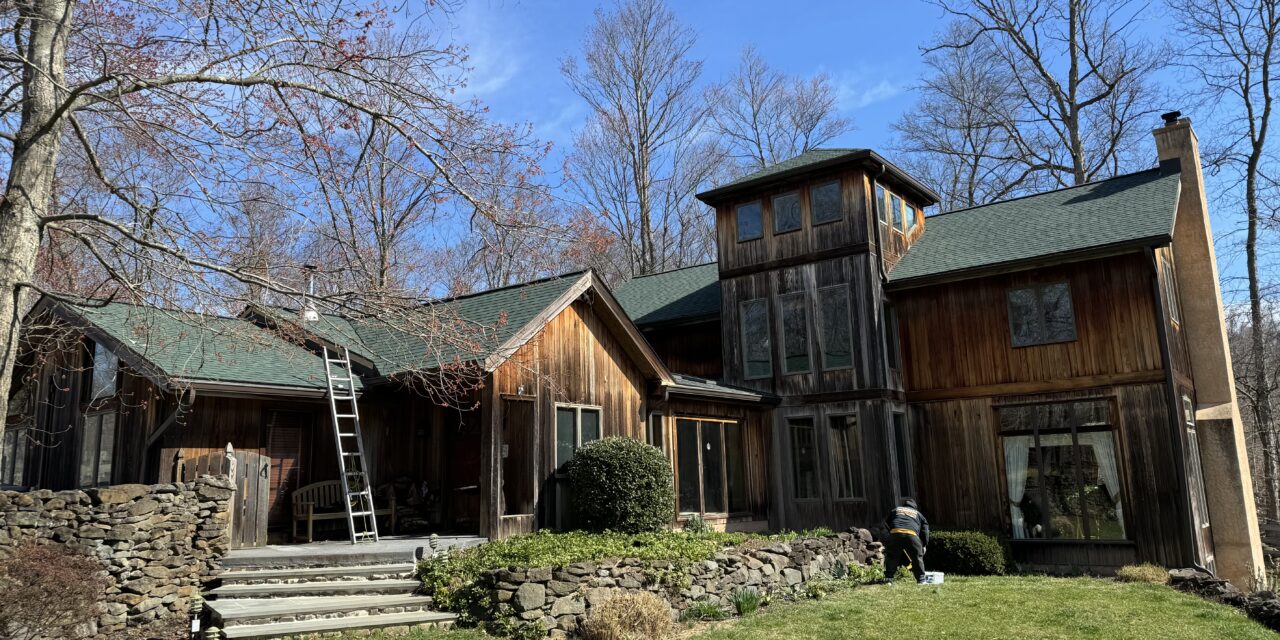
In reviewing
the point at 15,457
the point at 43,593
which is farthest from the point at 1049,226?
the point at 15,457

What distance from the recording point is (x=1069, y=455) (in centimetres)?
1589

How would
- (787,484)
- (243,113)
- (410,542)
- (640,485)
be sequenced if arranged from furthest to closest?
(787,484) → (640,485) → (410,542) → (243,113)

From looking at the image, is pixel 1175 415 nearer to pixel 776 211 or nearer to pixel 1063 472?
pixel 1063 472

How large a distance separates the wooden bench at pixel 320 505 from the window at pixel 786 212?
9.59 metres

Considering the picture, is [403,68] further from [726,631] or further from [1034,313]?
[1034,313]

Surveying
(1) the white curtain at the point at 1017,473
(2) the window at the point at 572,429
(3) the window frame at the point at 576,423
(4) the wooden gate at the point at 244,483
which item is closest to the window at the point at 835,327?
(1) the white curtain at the point at 1017,473

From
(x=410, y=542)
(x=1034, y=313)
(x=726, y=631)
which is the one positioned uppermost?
(x=1034, y=313)

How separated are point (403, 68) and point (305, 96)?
930 mm

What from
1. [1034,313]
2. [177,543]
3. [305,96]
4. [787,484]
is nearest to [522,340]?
[177,543]

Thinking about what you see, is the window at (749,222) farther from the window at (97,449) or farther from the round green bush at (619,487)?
the window at (97,449)

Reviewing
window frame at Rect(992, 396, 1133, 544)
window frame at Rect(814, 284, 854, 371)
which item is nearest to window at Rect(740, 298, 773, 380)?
window frame at Rect(814, 284, 854, 371)

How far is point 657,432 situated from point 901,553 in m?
4.83

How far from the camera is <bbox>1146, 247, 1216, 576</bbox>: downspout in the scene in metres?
14.5

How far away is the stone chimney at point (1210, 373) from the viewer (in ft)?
53.8
